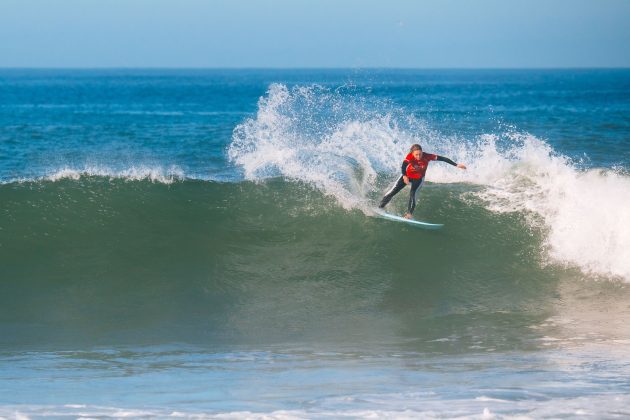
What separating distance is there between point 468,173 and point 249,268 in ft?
21.1

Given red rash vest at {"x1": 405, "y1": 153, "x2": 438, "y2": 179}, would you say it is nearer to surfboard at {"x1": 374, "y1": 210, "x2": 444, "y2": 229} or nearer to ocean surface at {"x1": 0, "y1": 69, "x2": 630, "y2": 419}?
surfboard at {"x1": 374, "y1": 210, "x2": 444, "y2": 229}

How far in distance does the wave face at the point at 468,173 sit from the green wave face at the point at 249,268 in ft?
1.55

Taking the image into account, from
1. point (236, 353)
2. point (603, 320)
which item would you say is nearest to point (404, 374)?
point (236, 353)

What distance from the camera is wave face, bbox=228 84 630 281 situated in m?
10.6

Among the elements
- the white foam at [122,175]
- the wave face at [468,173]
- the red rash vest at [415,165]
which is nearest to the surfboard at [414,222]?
the wave face at [468,173]

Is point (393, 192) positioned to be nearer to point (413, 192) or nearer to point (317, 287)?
point (413, 192)

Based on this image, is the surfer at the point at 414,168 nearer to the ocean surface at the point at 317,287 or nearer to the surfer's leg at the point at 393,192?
the surfer's leg at the point at 393,192

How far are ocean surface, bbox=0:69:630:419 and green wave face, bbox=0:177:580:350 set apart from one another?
4cm

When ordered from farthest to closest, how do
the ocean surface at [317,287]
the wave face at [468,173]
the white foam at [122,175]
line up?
1. the white foam at [122,175]
2. the wave face at [468,173]
3. the ocean surface at [317,287]

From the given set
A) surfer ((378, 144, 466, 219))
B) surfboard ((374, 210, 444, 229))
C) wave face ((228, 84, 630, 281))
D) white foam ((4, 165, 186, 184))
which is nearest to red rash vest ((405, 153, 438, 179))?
surfer ((378, 144, 466, 219))

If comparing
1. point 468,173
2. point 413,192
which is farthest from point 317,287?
point 468,173

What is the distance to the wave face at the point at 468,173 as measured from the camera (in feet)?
34.9

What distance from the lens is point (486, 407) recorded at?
5188 mm

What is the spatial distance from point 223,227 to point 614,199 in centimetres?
584
